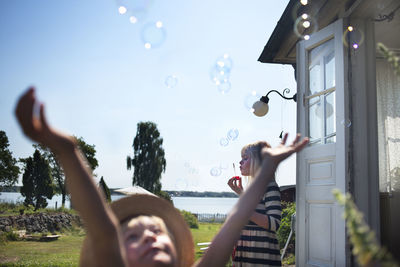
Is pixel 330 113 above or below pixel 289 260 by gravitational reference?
above

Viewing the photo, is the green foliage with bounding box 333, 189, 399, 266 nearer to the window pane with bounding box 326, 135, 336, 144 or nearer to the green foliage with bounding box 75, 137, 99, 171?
the window pane with bounding box 326, 135, 336, 144

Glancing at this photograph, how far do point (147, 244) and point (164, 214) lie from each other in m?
0.30

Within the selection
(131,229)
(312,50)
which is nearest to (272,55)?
(312,50)

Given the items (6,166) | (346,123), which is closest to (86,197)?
(346,123)

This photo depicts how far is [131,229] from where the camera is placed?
3.62ft

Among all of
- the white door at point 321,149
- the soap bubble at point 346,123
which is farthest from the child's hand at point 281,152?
the soap bubble at point 346,123

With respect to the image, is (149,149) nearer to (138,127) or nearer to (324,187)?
(138,127)

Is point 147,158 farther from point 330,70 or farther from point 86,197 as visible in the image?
point 86,197

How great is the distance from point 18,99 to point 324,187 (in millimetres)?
3509

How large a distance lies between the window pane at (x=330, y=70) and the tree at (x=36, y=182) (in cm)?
2844

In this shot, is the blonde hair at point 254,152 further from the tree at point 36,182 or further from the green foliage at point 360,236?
the tree at point 36,182

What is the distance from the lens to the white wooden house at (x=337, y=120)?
349cm

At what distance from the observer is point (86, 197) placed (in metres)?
0.75

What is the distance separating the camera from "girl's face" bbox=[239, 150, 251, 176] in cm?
301
